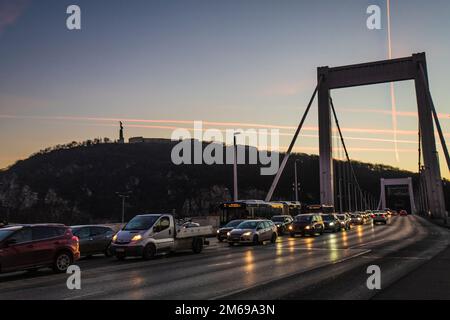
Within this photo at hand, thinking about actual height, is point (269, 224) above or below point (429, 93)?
below

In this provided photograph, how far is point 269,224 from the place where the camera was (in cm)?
2756

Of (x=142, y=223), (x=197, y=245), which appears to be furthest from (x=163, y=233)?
(x=197, y=245)

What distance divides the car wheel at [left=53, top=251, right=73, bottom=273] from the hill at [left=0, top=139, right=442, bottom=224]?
317ft

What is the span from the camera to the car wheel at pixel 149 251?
18031 millimetres

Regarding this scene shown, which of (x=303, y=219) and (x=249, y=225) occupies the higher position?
(x=249, y=225)

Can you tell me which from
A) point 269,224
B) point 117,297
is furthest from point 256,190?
point 117,297

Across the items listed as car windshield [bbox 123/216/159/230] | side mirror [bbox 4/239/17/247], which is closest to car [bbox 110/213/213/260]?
car windshield [bbox 123/216/159/230]

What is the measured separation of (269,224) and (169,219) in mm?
9724

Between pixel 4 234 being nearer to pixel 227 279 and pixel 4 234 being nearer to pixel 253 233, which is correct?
pixel 227 279

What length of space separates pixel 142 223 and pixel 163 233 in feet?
3.39

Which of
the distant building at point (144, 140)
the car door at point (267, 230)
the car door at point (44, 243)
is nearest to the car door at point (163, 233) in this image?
the car door at point (44, 243)

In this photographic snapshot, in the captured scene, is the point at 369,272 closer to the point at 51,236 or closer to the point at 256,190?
the point at 51,236

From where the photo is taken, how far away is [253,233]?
2530 centimetres
